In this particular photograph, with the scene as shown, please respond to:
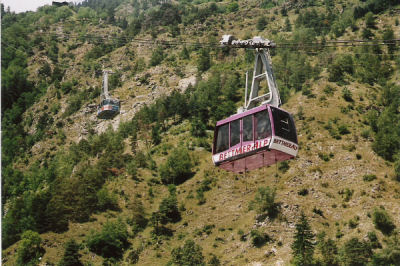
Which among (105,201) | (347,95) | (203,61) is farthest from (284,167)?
(203,61)

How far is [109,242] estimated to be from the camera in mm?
76375

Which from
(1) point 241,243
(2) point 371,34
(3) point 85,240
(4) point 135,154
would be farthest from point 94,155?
(2) point 371,34

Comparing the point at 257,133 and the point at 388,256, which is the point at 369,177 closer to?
the point at 388,256

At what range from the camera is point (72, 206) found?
295 ft

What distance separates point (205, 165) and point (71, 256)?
112 ft

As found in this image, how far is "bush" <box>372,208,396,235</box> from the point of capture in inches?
2594

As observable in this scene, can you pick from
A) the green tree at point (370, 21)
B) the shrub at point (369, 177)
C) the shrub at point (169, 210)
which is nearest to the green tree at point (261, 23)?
the green tree at point (370, 21)

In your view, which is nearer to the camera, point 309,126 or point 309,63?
point 309,126

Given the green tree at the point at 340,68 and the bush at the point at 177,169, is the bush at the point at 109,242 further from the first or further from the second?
the green tree at the point at 340,68

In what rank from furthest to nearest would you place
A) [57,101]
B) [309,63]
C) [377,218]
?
[57,101] → [309,63] → [377,218]

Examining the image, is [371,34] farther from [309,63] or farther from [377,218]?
[377,218]

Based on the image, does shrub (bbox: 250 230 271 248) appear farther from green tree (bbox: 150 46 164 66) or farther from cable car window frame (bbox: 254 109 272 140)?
green tree (bbox: 150 46 164 66)

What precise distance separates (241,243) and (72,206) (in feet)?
116

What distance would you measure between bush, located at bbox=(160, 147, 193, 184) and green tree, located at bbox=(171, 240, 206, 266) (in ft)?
79.7
